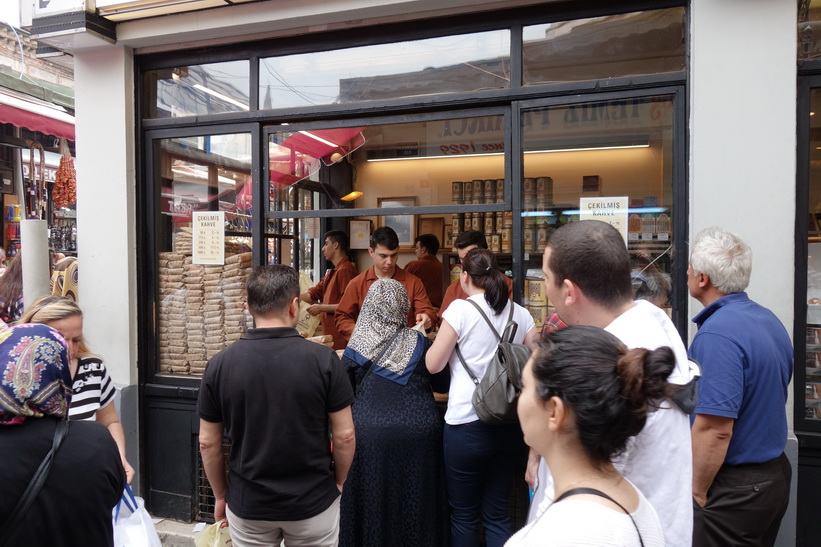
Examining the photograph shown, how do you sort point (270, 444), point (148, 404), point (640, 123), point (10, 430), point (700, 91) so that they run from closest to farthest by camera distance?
point (10, 430) < point (270, 444) < point (700, 91) < point (640, 123) < point (148, 404)

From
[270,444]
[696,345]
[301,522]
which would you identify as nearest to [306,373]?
[270,444]

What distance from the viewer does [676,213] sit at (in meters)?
3.29

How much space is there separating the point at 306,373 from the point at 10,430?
3.48 ft

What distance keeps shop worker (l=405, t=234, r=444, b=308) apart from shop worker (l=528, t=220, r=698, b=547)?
4587 millimetres

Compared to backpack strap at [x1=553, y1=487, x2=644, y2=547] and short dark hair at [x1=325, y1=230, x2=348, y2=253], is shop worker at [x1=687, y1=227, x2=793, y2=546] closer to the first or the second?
backpack strap at [x1=553, y1=487, x2=644, y2=547]

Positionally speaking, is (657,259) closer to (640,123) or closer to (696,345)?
(640,123)

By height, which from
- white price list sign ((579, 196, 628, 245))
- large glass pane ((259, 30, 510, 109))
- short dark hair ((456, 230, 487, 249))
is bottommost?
short dark hair ((456, 230, 487, 249))

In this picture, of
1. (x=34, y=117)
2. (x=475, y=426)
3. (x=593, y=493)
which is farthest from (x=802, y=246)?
(x=34, y=117)

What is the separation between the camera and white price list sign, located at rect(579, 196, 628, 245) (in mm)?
3473

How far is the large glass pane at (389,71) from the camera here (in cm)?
368

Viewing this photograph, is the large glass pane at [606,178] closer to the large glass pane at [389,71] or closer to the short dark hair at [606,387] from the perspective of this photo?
the large glass pane at [389,71]

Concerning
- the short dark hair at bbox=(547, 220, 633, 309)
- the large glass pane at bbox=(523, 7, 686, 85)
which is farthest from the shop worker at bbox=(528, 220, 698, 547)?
the large glass pane at bbox=(523, 7, 686, 85)

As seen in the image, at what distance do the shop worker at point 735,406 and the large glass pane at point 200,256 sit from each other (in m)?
3.25

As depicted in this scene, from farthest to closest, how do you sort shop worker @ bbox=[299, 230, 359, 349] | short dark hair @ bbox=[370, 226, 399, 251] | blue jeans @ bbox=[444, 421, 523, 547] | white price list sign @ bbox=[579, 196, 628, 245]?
shop worker @ bbox=[299, 230, 359, 349] → short dark hair @ bbox=[370, 226, 399, 251] → white price list sign @ bbox=[579, 196, 628, 245] → blue jeans @ bbox=[444, 421, 523, 547]
